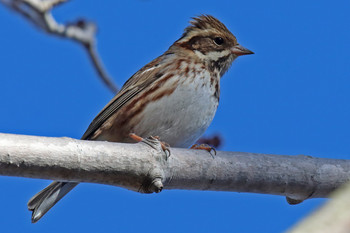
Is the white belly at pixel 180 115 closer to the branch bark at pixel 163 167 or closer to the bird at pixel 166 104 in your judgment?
the bird at pixel 166 104

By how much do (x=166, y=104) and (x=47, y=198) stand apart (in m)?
1.25

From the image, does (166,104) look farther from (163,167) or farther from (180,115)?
(163,167)

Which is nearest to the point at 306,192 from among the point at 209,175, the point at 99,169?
the point at 209,175

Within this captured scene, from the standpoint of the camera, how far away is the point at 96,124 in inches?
174

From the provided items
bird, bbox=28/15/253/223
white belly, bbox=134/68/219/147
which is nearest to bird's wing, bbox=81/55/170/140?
bird, bbox=28/15/253/223


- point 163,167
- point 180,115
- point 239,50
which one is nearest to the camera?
point 163,167

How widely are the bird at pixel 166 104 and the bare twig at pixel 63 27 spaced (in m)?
0.33

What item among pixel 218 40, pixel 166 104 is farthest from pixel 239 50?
pixel 166 104

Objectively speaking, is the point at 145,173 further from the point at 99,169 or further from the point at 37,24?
the point at 37,24

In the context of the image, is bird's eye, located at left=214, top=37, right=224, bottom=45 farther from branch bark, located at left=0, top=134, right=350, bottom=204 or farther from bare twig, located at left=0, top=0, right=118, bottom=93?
branch bark, located at left=0, top=134, right=350, bottom=204

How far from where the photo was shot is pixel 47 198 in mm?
3699

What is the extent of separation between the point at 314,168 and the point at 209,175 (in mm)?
663

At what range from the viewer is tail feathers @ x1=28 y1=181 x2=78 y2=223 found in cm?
359

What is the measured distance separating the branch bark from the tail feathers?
1163 millimetres
